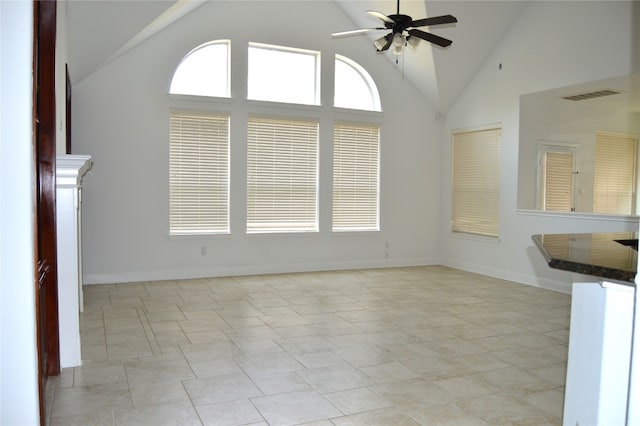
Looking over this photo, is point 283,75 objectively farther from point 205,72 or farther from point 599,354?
point 599,354

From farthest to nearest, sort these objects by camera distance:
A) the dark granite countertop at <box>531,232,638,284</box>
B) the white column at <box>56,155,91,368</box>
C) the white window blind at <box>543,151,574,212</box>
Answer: the white window blind at <box>543,151,574,212</box>
the white column at <box>56,155,91,368</box>
the dark granite countertop at <box>531,232,638,284</box>

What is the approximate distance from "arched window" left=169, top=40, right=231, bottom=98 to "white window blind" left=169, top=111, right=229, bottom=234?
0.35 meters

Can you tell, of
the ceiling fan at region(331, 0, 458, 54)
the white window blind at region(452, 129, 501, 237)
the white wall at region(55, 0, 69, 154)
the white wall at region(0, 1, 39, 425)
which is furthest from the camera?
the white window blind at region(452, 129, 501, 237)

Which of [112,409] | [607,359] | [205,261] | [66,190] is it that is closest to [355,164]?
[205,261]

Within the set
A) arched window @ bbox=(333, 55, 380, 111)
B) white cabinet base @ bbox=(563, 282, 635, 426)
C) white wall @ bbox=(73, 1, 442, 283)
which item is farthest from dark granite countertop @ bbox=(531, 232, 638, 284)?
arched window @ bbox=(333, 55, 380, 111)

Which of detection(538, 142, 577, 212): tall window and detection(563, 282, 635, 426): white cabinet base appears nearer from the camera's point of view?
detection(563, 282, 635, 426): white cabinet base

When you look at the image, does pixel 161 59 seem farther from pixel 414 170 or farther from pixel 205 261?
pixel 414 170

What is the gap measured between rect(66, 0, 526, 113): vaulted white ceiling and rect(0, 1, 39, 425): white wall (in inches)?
162

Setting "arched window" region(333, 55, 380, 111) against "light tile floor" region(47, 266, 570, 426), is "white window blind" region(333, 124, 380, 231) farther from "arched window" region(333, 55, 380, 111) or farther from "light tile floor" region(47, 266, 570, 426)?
"light tile floor" region(47, 266, 570, 426)

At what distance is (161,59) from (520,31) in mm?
4972

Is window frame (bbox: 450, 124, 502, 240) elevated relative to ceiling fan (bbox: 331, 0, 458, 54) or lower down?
A: lower down

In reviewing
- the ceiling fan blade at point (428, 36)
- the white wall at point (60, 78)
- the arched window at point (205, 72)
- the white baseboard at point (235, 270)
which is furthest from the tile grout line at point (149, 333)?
the ceiling fan blade at point (428, 36)

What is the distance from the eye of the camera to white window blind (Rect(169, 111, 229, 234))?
272 inches

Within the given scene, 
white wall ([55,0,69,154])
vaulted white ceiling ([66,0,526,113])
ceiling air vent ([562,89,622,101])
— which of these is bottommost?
white wall ([55,0,69,154])
